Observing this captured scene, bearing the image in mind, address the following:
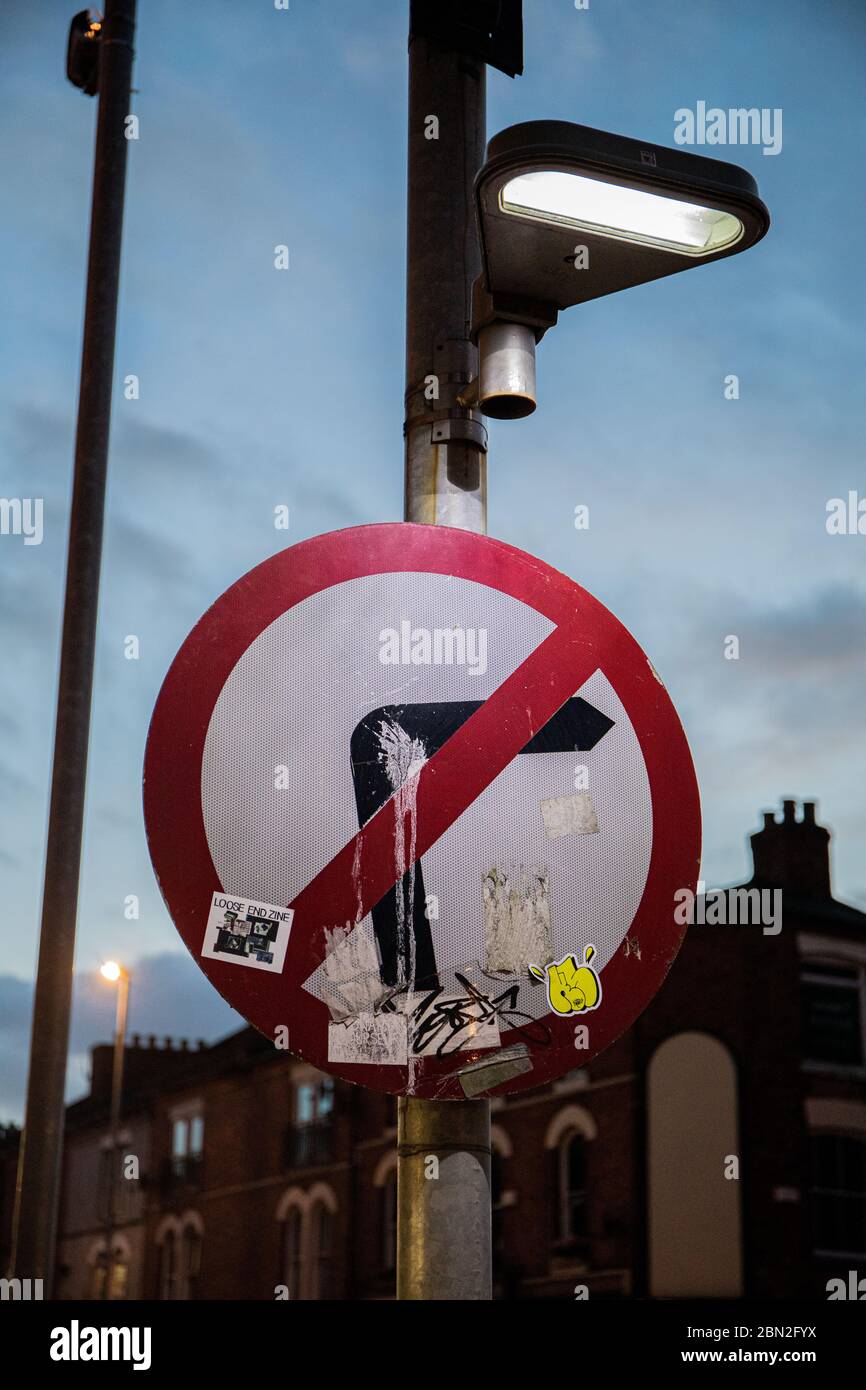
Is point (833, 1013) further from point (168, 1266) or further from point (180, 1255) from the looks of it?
point (168, 1266)

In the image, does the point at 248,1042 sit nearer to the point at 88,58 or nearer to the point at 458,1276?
the point at 88,58

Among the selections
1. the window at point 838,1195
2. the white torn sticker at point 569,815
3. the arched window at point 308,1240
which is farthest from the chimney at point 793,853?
the white torn sticker at point 569,815

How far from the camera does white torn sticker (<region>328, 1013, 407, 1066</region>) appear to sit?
249 cm

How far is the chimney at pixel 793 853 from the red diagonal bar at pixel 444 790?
2560 cm

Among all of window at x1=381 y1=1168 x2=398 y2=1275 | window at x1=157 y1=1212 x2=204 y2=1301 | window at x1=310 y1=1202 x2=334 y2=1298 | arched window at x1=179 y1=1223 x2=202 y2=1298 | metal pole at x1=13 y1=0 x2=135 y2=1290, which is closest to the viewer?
metal pole at x1=13 y1=0 x2=135 y2=1290

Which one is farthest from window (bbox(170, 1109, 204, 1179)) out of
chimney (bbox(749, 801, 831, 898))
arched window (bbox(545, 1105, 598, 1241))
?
chimney (bbox(749, 801, 831, 898))

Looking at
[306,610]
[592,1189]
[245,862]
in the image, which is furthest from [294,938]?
[592,1189]

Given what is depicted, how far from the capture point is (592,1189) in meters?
26.0

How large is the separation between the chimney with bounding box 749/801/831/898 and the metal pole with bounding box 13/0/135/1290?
2048 centimetres

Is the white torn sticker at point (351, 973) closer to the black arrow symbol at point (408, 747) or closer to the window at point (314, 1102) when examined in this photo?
the black arrow symbol at point (408, 747)

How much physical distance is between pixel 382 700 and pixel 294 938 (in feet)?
1.49

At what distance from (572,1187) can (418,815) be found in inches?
1022

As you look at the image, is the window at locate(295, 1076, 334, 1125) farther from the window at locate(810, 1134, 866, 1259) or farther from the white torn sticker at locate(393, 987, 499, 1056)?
the white torn sticker at locate(393, 987, 499, 1056)

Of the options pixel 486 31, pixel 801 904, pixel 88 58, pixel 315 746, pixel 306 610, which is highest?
pixel 88 58
